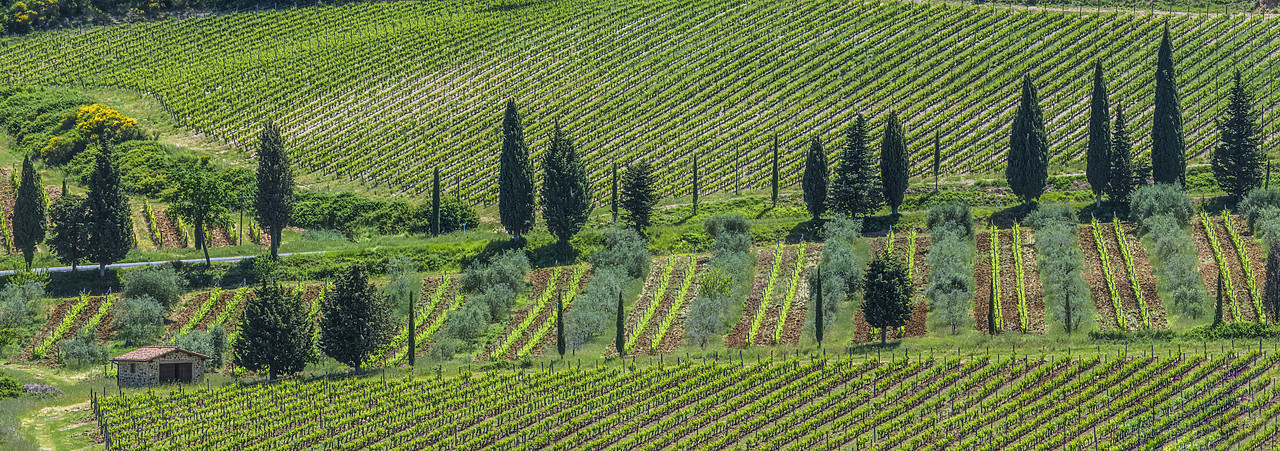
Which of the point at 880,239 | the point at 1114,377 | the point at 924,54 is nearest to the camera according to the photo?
the point at 1114,377

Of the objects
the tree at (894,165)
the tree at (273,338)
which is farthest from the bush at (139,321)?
the tree at (894,165)

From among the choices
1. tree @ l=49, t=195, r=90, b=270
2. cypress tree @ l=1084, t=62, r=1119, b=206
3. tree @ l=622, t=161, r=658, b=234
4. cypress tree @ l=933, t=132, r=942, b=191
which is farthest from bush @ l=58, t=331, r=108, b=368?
cypress tree @ l=1084, t=62, r=1119, b=206

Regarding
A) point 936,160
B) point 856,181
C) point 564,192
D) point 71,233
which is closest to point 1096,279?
point 856,181

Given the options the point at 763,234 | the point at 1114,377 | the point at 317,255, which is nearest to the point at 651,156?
the point at 763,234

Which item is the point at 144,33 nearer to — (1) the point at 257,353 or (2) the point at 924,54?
(2) the point at 924,54

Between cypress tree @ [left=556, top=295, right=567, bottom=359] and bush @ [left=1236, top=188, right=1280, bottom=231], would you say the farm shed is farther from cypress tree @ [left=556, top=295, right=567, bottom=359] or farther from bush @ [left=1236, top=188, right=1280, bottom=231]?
bush @ [left=1236, top=188, right=1280, bottom=231]

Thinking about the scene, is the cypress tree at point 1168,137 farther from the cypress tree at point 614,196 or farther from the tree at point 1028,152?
the cypress tree at point 614,196

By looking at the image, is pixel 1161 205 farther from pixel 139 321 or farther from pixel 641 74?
pixel 139 321

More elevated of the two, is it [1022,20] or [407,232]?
[1022,20]
